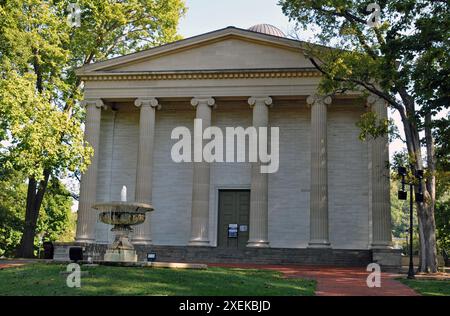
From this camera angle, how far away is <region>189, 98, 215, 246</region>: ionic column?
31.2m

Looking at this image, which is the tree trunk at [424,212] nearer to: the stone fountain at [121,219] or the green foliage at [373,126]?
the green foliage at [373,126]

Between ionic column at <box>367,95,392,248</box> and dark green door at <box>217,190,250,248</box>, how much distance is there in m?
7.97

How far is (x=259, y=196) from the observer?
3081 centimetres

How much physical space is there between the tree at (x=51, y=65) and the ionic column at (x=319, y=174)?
39.9ft

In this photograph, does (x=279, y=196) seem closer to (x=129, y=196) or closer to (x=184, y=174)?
(x=184, y=174)

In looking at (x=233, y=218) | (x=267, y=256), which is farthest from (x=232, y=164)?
(x=267, y=256)

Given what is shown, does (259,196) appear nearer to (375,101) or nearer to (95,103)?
(375,101)

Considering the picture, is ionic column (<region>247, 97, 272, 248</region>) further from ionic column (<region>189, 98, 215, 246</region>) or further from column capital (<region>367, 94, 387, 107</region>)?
column capital (<region>367, 94, 387, 107</region>)

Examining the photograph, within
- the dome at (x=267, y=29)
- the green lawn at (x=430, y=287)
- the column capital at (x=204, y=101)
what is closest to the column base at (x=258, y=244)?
the column capital at (x=204, y=101)

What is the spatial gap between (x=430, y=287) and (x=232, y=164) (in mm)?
18399

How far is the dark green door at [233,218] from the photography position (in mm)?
33438

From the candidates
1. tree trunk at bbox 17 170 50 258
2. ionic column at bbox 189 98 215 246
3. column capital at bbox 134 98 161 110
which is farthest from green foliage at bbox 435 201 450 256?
tree trunk at bbox 17 170 50 258
